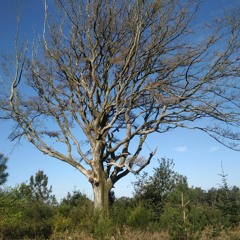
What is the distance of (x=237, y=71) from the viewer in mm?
15500

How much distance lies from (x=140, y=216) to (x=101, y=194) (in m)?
3.57

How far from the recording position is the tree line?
31.0ft

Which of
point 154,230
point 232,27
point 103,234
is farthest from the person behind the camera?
point 232,27

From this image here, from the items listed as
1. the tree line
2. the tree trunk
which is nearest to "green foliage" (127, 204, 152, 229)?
the tree line

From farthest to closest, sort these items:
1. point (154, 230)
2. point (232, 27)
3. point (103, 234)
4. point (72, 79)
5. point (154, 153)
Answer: point (72, 79)
point (154, 153)
point (232, 27)
point (154, 230)
point (103, 234)

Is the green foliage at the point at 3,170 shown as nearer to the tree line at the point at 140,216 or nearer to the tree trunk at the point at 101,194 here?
the tree line at the point at 140,216

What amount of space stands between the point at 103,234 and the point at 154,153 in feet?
22.6

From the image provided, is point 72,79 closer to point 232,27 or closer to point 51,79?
point 51,79

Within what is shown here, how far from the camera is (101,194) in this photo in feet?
49.5

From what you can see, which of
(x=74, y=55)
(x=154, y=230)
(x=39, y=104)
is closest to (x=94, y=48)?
(x=74, y=55)

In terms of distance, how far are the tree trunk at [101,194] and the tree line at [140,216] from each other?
2.51 ft

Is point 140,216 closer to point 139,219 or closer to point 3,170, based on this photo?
point 139,219

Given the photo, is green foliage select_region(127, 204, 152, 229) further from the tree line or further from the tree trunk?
the tree trunk

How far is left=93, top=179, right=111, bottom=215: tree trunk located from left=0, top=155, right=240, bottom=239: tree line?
2.51 feet
